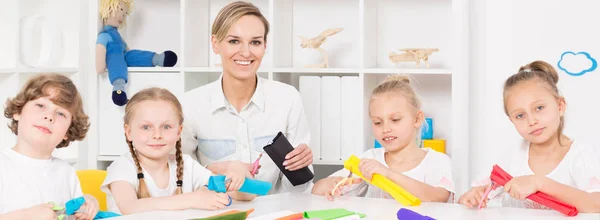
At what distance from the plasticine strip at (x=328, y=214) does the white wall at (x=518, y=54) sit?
161 cm

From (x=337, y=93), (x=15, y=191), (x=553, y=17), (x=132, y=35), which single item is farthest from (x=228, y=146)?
(x=553, y=17)

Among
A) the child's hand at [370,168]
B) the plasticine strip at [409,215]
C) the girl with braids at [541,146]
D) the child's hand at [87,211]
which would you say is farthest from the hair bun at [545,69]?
the child's hand at [87,211]

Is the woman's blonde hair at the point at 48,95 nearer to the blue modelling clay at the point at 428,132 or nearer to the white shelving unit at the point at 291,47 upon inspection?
the white shelving unit at the point at 291,47

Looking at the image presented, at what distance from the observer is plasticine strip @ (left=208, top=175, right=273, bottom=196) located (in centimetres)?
204

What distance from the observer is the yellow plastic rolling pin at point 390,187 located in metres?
1.99

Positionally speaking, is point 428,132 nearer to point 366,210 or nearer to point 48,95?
point 366,210

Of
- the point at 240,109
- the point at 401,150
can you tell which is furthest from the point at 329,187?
the point at 240,109

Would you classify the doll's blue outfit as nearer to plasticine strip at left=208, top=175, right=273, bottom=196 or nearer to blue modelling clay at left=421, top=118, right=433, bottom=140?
blue modelling clay at left=421, top=118, right=433, bottom=140

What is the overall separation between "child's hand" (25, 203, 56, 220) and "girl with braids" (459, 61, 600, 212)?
985 mm

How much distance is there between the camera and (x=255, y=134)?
2.72 m

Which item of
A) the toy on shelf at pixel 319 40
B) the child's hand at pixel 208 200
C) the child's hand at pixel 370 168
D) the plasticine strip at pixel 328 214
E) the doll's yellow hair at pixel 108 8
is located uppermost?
the doll's yellow hair at pixel 108 8

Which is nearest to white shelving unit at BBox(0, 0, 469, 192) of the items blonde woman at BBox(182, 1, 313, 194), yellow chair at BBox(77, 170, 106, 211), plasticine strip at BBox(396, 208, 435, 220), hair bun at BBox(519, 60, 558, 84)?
blonde woman at BBox(182, 1, 313, 194)

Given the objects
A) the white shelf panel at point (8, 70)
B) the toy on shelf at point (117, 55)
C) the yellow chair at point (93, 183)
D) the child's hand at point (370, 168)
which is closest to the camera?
the child's hand at point (370, 168)

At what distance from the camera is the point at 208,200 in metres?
1.94
